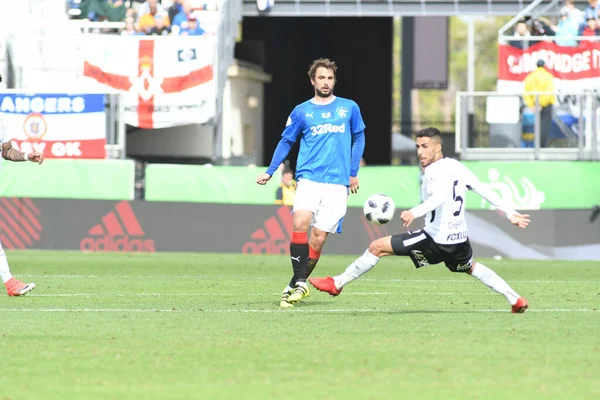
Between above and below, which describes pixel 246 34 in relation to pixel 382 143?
above

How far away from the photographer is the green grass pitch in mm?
7719

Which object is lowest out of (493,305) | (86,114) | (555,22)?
(493,305)

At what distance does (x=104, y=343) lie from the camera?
954 cm

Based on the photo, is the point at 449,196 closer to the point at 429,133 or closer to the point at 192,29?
the point at 429,133

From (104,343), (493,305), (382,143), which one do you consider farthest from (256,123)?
(104,343)

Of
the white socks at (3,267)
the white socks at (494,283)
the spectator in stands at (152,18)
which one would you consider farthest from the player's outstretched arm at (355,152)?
the spectator in stands at (152,18)

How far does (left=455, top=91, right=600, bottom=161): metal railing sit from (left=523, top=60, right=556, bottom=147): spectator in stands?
0.06ft

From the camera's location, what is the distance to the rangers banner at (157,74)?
25.6 meters

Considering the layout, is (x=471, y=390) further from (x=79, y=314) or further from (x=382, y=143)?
(x=382, y=143)

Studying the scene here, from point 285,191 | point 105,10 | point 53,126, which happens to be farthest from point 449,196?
point 105,10

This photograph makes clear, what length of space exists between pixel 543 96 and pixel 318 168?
468 inches

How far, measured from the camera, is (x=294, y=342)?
9.55 metres

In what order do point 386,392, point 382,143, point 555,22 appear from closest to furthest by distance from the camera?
1. point 386,392
2. point 555,22
3. point 382,143

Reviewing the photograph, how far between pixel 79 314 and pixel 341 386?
4462mm
